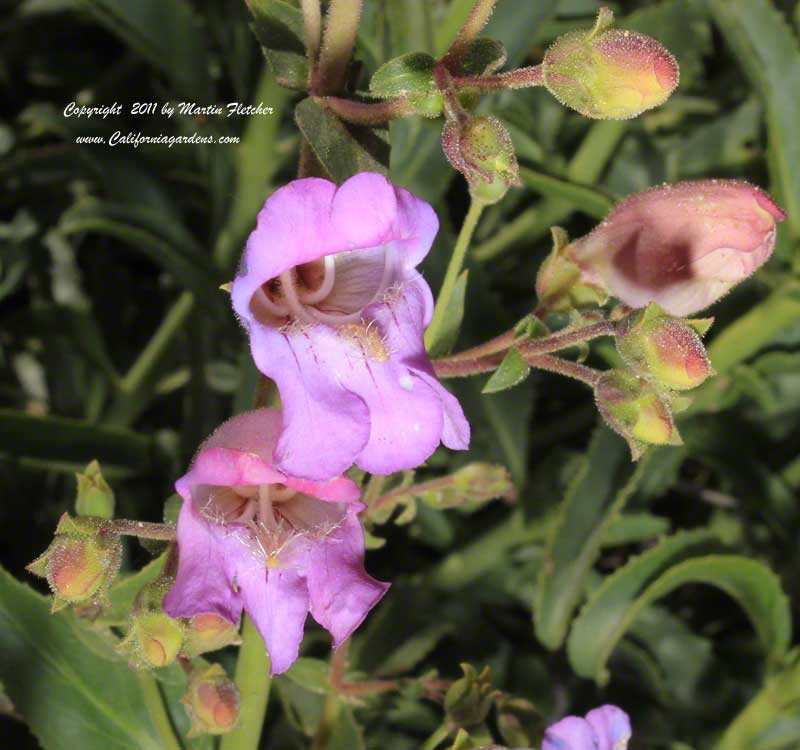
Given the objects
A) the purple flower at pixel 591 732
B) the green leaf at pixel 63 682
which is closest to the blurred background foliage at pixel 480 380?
the green leaf at pixel 63 682

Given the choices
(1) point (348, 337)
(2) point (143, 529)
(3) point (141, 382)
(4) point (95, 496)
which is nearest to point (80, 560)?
(2) point (143, 529)

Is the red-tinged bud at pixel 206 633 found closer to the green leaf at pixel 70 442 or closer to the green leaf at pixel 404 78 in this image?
the green leaf at pixel 404 78

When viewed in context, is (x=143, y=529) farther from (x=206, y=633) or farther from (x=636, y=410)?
(x=636, y=410)

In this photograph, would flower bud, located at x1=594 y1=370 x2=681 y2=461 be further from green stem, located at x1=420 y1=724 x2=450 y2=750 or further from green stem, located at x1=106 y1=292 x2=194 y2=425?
green stem, located at x1=106 y1=292 x2=194 y2=425

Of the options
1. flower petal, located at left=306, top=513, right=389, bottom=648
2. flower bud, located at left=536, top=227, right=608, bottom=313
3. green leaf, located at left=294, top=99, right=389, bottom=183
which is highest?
green leaf, located at left=294, top=99, right=389, bottom=183

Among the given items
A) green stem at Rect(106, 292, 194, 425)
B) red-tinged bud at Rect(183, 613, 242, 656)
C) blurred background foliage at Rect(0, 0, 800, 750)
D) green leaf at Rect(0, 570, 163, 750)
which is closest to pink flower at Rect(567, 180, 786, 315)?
blurred background foliage at Rect(0, 0, 800, 750)

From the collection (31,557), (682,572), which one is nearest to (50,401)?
(31,557)

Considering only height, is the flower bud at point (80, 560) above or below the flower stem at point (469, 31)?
below
